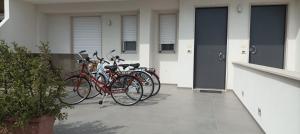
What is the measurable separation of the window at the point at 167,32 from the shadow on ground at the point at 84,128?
474 cm

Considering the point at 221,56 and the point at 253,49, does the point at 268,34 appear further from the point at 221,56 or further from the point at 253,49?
the point at 221,56

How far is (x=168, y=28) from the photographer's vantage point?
837cm

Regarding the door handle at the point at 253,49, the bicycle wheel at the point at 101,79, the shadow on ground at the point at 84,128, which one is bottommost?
the shadow on ground at the point at 84,128

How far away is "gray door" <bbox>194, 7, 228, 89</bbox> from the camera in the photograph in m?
7.40

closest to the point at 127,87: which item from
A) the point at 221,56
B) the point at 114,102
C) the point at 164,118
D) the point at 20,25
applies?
the point at 114,102

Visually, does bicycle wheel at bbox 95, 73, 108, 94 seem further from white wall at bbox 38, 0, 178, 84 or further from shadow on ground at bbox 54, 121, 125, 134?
white wall at bbox 38, 0, 178, 84

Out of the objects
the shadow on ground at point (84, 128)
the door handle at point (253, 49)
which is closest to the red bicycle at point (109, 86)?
the shadow on ground at point (84, 128)

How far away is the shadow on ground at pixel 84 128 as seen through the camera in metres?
3.77

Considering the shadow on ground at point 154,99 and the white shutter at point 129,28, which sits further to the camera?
the white shutter at point 129,28

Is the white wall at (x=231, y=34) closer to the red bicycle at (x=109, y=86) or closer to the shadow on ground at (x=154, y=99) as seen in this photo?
the shadow on ground at (x=154, y=99)

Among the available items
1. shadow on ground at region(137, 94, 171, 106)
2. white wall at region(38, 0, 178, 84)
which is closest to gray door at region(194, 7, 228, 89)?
white wall at region(38, 0, 178, 84)

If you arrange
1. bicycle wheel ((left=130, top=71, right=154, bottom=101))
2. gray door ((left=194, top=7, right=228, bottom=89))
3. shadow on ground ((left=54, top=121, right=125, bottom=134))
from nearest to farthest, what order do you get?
shadow on ground ((left=54, top=121, right=125, bottom=134)) → bicycle wheel ((left=130, top=71, right=154, bottom=101)) → gray door ((left=194, top=7, right=228, bottom=89))

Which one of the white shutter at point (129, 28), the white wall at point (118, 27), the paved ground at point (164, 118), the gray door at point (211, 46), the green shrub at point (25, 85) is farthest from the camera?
the white shutter at point (129, 28)

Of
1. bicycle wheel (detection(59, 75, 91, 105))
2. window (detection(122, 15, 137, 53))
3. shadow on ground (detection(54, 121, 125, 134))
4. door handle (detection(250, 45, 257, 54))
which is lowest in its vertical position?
shadow on ground (detection(54, 121, 125, 134))
